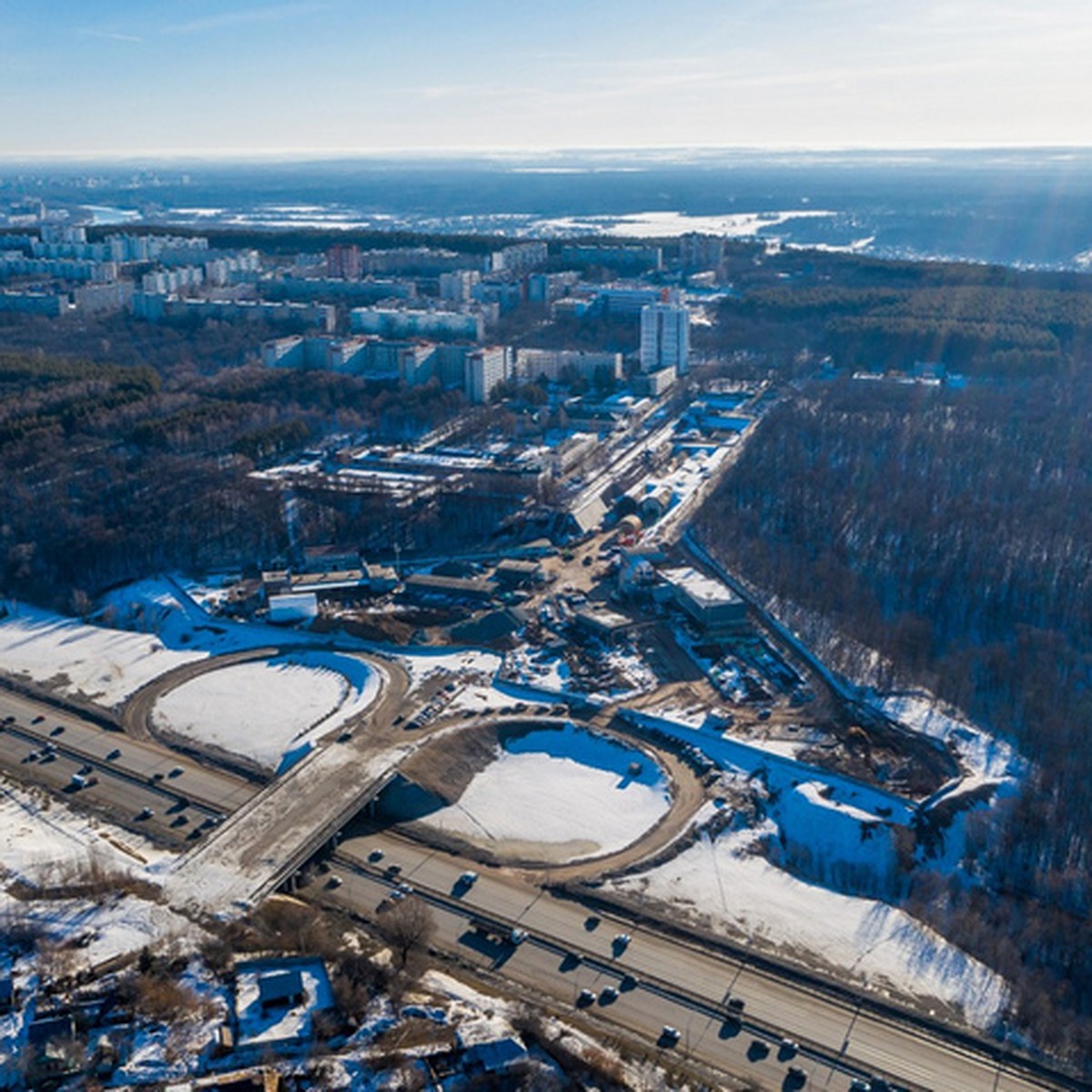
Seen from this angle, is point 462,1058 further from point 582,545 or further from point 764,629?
point 582,545

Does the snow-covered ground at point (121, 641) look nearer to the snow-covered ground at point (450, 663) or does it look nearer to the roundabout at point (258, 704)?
the roundabout at point (258, 704)

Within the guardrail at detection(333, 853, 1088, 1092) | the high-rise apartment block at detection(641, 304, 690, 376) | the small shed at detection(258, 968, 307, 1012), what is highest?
the high-rise apartment block at detection(641, 304, 690, 376)

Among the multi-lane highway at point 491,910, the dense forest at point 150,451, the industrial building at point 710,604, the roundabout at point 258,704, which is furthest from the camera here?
the dense forest at point 150,451

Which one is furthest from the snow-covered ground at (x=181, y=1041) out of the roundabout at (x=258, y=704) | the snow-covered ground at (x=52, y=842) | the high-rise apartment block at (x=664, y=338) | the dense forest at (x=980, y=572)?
the high-rise apartment block at (x=664, y=338)

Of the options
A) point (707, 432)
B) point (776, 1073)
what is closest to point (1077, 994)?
point (776, 1073)

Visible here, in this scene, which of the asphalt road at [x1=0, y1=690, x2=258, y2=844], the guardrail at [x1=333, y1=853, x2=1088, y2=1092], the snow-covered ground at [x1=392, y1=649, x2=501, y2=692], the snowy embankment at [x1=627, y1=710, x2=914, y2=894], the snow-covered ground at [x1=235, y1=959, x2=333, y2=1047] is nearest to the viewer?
the snow-covered ground at [x1=235, y1=959, x2=333, y2=1047]

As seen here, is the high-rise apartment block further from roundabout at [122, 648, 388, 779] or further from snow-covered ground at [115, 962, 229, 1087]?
snow-covered ground at [115, 962, 229, 1087]

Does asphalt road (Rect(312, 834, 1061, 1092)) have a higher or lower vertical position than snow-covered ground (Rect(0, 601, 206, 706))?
higher

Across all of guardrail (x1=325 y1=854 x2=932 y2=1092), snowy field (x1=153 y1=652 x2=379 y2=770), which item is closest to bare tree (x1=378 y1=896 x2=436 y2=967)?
guardrail (x1=325 y1=854 x2=932 y2=1092)
